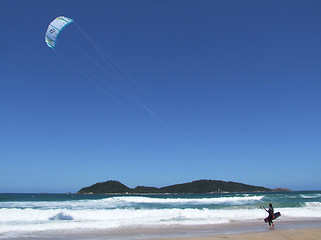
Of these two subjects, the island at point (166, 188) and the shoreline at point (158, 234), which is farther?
the island at point (166, 188)

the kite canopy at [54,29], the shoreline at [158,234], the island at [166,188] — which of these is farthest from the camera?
the island at [166,188]

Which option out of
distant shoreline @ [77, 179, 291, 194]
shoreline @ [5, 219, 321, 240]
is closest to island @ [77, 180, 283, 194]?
distant shoreline @ [77, 179, 291, 194]

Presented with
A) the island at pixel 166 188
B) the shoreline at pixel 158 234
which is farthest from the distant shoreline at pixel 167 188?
the shoreline at pixel 158 234

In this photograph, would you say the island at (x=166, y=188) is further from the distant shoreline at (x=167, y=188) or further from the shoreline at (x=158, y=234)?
the shoreline at (x=158, y=234)

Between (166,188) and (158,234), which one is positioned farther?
(166,188)

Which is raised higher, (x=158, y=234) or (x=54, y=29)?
(x=54, y=29)

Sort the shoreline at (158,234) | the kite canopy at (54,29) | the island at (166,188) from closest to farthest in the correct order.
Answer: the shoreline at (158,234) → the kite canopy at (54,29) → the island at (166,188)

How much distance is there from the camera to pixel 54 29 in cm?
1270

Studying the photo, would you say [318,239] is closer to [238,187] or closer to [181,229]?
[181,229]

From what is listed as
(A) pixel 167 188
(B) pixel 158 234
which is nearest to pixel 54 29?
(B) pixel 158 234

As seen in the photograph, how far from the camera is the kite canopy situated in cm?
1256

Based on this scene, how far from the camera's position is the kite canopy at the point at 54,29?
41.2 feet

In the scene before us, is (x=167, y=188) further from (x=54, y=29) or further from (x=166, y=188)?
(x=54, y=29)

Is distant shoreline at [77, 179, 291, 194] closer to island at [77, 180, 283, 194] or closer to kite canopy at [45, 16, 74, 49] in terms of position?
island at [77, 180, 283, 194]
